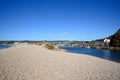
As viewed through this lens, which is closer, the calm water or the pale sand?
the pale sand

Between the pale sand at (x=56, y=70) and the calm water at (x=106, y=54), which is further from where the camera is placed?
the calm water at (x=106, y=54)

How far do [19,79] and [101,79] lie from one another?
20.9 ft

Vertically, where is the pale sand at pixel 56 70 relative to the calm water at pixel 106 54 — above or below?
above

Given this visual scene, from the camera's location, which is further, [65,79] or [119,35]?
[119,35]

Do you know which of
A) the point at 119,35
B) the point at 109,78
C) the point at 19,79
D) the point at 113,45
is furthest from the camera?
the point at 113,45

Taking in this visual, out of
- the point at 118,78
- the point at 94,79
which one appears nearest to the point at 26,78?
the point at 94,79

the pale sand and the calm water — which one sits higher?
the pale sand

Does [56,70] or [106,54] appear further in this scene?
[106,54]

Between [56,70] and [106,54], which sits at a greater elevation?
[56,70]

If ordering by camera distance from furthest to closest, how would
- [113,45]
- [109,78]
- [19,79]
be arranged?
[113,45]
[109,78]
[19,79]

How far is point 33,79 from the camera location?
1120 centimetres

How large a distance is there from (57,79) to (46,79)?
854 millimetres

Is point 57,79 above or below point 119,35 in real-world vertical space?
below

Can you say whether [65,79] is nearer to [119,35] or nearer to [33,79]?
[33,79]
